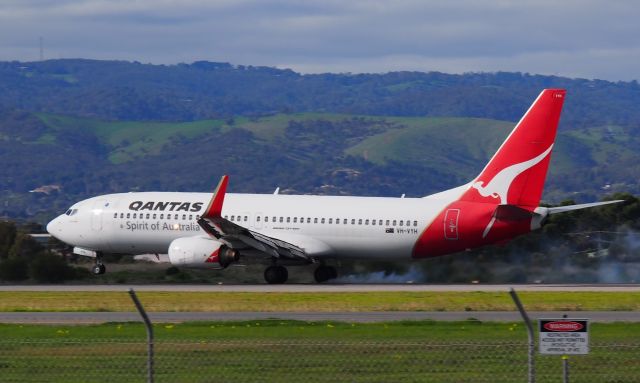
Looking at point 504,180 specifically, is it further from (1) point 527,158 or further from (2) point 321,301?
(2) point 321,301

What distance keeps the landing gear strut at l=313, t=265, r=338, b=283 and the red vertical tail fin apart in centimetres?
827

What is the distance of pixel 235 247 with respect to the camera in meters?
55.0

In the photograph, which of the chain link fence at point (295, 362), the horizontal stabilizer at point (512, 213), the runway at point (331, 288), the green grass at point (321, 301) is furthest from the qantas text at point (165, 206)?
the chain link fence at point (295, 362)

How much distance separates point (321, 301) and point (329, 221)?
40.6 ft

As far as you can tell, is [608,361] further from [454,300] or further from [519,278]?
[519,278]

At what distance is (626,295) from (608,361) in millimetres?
19399

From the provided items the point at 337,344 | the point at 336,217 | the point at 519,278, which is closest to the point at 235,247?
the point at 336,217

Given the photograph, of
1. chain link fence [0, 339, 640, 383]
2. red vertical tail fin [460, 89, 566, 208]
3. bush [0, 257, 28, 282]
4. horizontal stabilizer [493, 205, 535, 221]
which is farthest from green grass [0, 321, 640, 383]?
bush [0, 257, 28, 282]

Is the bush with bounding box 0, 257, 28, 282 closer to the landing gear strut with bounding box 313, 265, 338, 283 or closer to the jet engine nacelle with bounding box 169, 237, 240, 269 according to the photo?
the jet engine nacelle with bounding box 169, 237, 240, 269

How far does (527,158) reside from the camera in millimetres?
51750

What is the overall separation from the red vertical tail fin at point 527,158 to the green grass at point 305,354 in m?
18.0

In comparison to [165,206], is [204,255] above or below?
below

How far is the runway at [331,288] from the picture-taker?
1957 inches

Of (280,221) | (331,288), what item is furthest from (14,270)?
(331,288)
